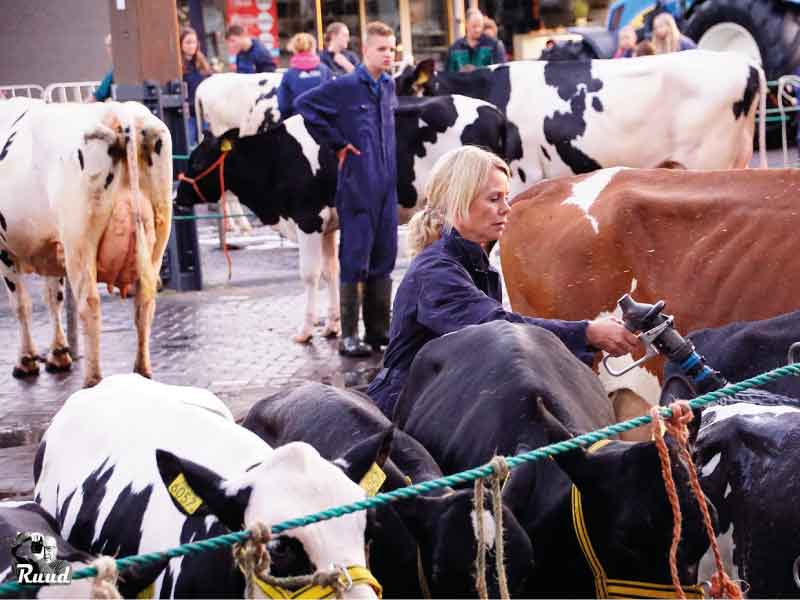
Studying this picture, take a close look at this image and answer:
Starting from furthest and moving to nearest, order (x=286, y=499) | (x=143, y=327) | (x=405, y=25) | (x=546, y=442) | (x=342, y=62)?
(x=405, y=25) < (x=342, y=62) < (x=143, y=327) < (x=546, y=442) < (x=286, y=499)

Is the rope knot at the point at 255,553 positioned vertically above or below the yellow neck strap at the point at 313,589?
above

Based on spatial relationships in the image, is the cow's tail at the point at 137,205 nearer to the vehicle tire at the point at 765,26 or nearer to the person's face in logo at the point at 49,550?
the person's face in logo at the point at 49,550

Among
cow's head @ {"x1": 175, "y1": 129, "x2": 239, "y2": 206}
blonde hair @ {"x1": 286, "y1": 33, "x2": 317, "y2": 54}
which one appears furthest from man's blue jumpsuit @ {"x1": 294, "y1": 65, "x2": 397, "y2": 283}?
blonde hair @ {"x1": 286, "y1": 33, "x2": 317, "y2": 54}

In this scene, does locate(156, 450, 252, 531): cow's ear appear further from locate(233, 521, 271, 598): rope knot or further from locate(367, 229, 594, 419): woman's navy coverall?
locate(367, 229, 594, 419): woman's navy coverall

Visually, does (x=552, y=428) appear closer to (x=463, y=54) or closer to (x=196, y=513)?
(x=196, y=513)

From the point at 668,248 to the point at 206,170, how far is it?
527 cm

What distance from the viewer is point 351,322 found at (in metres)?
9.63

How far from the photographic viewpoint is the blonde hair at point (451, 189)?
511cm

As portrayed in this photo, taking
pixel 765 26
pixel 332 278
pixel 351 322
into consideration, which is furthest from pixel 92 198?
pixel 765 26

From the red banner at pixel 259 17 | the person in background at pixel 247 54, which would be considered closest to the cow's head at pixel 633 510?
the person in background at pixel 247 54

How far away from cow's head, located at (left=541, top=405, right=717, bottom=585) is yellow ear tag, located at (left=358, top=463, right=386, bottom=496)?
55 cm

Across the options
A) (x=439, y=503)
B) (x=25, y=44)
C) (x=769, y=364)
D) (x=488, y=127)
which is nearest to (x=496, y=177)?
(x=769, y=364)

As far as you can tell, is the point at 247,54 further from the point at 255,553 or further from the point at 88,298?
the point at 255,553

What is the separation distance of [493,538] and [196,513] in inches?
33.2
